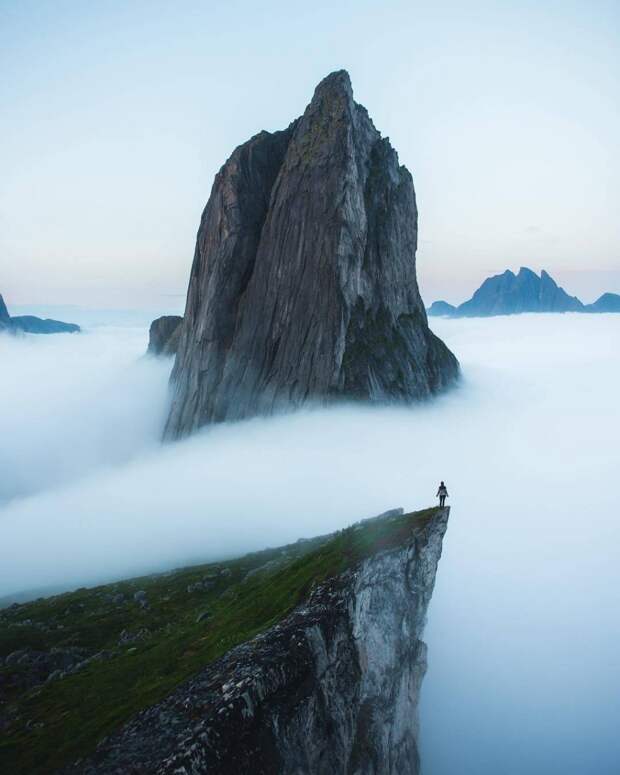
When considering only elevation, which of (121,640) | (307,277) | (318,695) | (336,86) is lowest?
(121,640)

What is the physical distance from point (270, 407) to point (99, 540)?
4786cm

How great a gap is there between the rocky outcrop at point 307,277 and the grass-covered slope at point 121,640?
60.6m

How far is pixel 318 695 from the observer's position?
2842cm

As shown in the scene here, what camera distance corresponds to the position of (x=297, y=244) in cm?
11738

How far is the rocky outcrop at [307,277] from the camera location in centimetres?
11412

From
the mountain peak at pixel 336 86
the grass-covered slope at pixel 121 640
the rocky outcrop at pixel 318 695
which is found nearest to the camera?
the rocky outcrop at pixel 318 695

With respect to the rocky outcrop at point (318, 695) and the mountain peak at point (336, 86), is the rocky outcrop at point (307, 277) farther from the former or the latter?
the rocky outcrop at point (318, 695)

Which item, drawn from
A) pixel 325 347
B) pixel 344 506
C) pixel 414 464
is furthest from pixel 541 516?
pixel 325 347

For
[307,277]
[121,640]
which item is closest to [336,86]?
[307,277]

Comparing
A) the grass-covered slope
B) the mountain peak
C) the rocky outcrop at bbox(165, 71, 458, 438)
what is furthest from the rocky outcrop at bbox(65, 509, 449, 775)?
the mountain peak

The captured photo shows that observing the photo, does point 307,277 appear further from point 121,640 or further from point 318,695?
point 318,695

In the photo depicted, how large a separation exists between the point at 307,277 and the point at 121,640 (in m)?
86.7

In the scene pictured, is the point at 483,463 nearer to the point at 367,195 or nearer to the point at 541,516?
the point at 541,516

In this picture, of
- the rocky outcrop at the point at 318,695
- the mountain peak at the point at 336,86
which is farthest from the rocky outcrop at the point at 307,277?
the rocky outcrop at the point at 318,695
